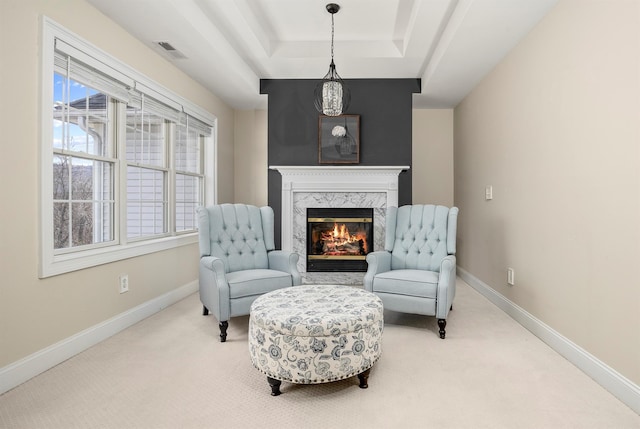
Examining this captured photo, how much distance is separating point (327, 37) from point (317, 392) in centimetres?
345

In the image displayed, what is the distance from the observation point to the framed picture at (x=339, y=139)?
4539mm

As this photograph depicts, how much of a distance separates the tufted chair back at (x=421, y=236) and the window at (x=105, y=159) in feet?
7.39

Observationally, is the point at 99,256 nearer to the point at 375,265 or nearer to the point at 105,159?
the point at 105,159

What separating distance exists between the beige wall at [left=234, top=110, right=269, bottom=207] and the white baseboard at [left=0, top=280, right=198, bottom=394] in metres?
2.26

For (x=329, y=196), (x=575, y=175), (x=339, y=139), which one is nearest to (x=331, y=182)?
(x=329, y=196)

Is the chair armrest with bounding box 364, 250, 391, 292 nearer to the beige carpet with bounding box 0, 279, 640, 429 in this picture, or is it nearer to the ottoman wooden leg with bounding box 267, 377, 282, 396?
the beige carpet with bounding box 0, 279, 640, 429

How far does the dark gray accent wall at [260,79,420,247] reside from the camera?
4559 millimetres

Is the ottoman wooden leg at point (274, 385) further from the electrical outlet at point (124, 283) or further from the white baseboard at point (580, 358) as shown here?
the white baseboard at point (580, 358)

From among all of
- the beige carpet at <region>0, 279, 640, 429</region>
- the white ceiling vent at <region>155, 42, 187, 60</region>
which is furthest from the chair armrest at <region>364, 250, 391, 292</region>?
the white ceiling vent at <region>155, 42, 187, 60</region>

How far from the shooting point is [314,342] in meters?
1.89

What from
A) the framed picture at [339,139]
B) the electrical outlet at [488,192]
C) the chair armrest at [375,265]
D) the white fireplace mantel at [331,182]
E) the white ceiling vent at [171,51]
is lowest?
the chair armrest at [375,265]

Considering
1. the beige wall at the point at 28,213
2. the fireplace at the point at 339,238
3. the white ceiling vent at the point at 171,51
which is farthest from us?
the fireplace at the point at 339,238

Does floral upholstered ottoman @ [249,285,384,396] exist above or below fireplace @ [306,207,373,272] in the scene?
below

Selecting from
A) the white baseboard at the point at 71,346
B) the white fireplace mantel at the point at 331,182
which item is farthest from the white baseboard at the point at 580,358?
the white baseboard at the point at 71,346
